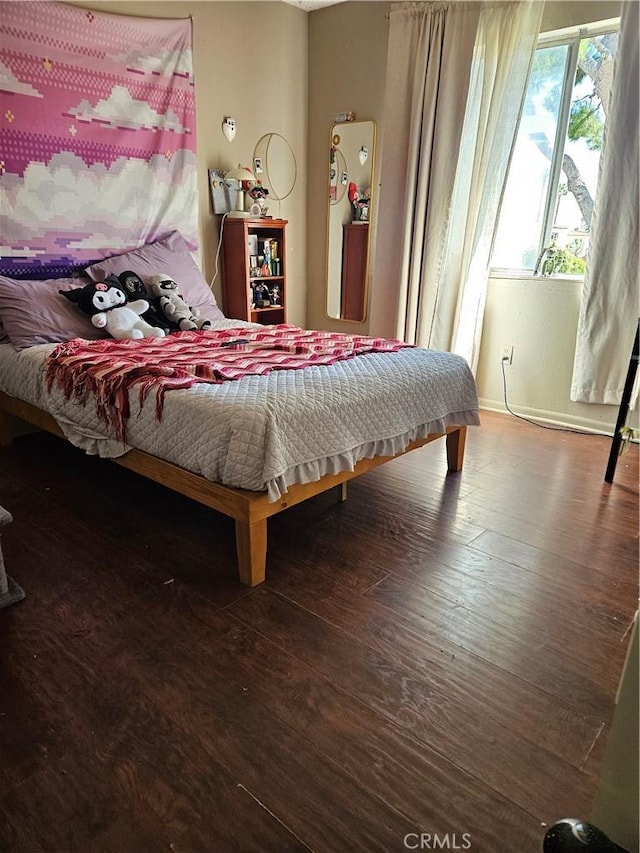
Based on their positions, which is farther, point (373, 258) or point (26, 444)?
point (373, 258)

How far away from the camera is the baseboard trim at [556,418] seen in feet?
11.3

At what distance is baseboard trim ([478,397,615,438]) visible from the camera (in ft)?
11.3

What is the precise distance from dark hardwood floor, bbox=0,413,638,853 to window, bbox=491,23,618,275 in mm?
1813

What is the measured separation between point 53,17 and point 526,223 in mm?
2915

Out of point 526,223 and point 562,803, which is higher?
point 526,223

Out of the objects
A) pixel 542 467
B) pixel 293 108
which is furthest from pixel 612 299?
pixel 293 108

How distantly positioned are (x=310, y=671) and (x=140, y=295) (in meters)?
2.37

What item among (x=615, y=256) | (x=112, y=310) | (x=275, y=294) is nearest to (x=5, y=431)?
(x=112, y=310)

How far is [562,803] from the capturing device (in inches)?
44.8

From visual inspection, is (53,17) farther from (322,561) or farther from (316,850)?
(316,850)

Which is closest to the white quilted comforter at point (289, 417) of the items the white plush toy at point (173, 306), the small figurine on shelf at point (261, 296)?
the white plush toy at point (173, 306)

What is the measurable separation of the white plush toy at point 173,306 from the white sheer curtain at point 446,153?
1492 mm

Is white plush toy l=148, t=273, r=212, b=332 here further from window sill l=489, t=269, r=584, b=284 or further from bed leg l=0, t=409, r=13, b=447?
window sill l=489, t=269, r=584, b=284

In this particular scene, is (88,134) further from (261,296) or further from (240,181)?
(261,296)
